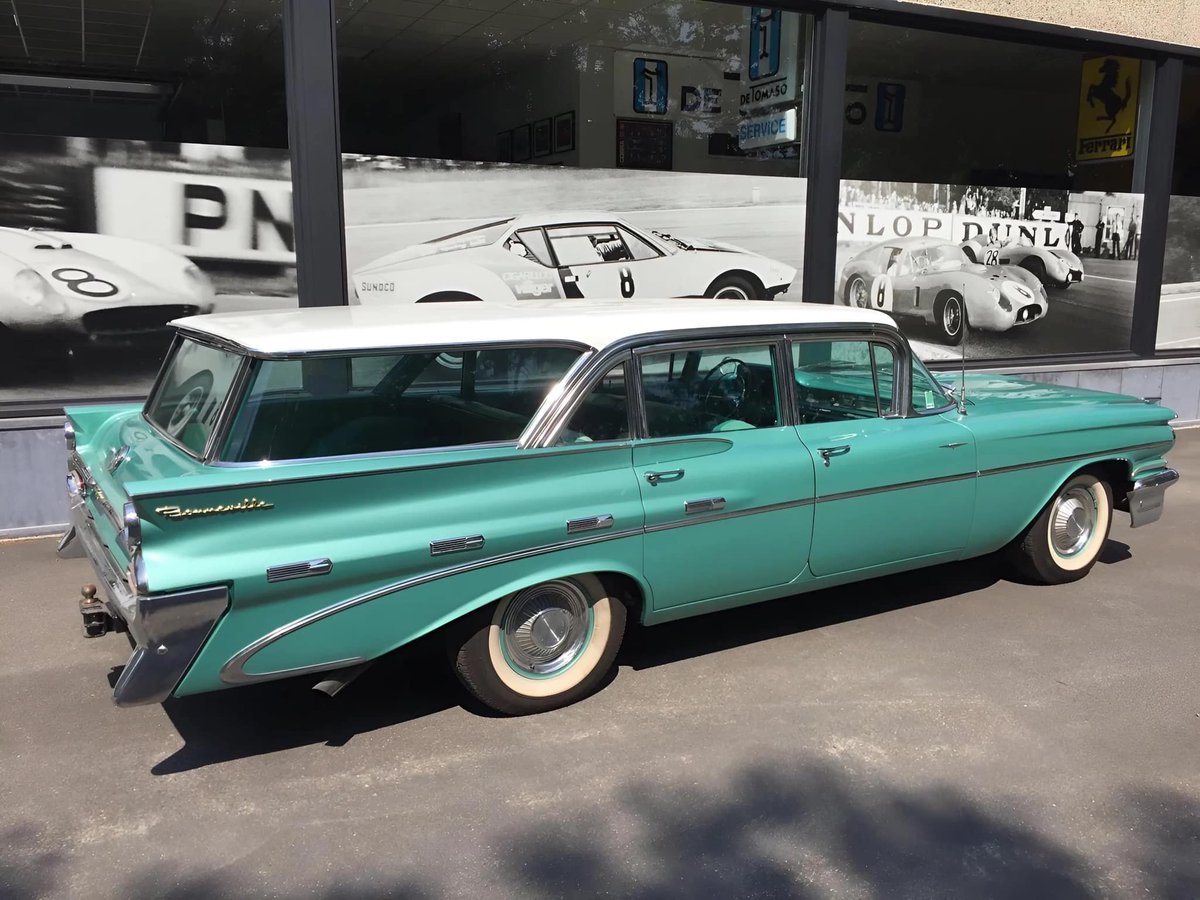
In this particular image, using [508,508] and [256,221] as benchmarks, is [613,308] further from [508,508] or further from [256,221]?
[256,221]

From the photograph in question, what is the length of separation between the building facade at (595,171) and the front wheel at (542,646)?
4169mm

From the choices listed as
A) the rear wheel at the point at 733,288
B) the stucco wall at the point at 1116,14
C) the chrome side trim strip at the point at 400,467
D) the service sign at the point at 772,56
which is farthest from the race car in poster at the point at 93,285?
the stucco wall at the point at 1116,14

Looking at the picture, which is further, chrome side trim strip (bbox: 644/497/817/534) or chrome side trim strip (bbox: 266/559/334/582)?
chrome side trim strip (bbox: 644/497/817/534)

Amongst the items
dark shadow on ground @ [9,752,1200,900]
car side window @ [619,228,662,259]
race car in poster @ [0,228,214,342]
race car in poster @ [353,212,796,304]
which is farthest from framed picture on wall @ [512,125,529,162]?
dark shadow on ground @ [9,752,1200,900]

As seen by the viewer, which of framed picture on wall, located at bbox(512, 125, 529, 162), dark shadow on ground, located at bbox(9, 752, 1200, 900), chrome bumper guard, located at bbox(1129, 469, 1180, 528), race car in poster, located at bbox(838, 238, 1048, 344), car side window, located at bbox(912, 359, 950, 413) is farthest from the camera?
race car in poster, located at bbox(838, 238, 1048, 344)

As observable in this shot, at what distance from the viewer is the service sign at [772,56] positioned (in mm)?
8508

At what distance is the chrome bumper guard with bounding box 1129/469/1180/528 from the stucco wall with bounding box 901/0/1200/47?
17.3 feet

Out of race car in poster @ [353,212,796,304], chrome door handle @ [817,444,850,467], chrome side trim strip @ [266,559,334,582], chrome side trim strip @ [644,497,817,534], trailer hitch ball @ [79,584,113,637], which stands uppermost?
race car in poster @ [353,212,796,304]

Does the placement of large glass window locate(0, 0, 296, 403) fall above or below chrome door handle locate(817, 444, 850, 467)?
above

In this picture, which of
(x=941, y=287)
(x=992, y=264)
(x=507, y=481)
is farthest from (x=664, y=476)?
(x=992, y=264)

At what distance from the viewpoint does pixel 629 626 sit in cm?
466

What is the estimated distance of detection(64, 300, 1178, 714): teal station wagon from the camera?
3074mm

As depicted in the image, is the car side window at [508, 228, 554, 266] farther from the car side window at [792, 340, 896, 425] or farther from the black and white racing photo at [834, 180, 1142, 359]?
the car side window at [792, 340, 896, 425]

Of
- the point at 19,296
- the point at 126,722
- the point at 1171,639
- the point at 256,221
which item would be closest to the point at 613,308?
the point at 126,722
